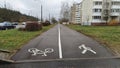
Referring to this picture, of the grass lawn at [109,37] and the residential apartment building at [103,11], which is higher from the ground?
the residential apartment building at [103,11]

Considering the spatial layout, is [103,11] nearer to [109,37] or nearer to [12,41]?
[109,37]

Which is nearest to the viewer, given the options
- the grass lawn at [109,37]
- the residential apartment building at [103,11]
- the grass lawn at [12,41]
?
the grass lawn at [12,41]

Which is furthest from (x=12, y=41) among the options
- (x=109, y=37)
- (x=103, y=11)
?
(x=103, y=11)

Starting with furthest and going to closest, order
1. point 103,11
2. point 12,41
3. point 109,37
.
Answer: point 103,11 < point 109,37 < point 12,41

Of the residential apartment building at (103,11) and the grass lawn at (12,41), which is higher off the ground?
the residential apartment building at (103,11)

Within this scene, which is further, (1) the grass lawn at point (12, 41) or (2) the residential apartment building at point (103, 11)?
(2) the residential apartment building at point (103, 11)

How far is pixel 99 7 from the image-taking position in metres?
79.9

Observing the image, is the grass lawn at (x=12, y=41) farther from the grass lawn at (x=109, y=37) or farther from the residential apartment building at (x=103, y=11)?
the residential apartment building at (x=103, y=11)

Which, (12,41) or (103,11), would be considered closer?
(12,41)

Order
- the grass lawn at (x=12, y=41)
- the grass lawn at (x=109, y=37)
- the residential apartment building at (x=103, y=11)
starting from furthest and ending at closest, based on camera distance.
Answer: the residential apartment building at (x=103, y=11), the grass lawn at (x=109, y=37), the grass lawn at (x=12, y=41)

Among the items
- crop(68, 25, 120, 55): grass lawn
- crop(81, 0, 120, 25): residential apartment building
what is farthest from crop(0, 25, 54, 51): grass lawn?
crop(81, 0, 120, 25): residential apartment building

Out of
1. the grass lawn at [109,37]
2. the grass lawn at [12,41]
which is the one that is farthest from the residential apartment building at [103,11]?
the grass lawn at [12,41]

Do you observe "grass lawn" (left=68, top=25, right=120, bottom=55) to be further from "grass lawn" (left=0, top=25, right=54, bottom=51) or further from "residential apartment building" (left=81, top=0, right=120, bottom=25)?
"residential apartment building" (left=81, top=0, right=120, bottom=25)

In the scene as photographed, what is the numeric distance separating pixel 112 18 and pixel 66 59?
2931 inches
